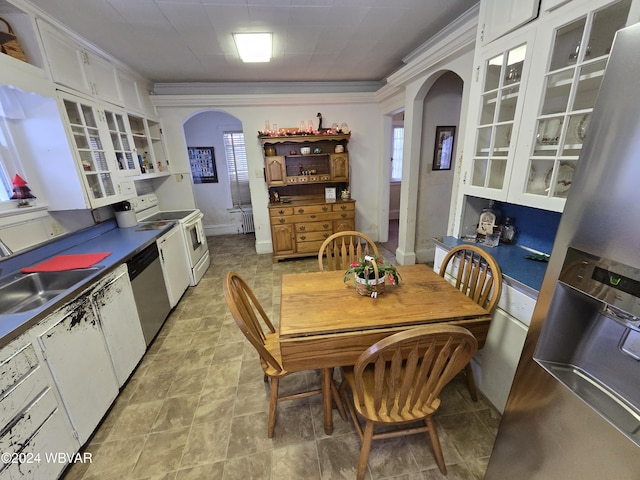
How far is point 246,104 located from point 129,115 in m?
1.47

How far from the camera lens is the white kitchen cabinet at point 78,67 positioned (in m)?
1.85

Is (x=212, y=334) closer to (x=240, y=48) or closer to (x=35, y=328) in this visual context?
(x=35, y=328)

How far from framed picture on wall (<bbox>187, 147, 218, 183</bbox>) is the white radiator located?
Result: 2.81 feet

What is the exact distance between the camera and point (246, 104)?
3.73 m

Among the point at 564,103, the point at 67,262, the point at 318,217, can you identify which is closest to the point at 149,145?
the point at 67,262

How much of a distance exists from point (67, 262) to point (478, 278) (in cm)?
279

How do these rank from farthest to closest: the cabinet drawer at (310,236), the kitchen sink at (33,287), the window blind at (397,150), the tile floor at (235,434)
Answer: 1. the window blind at (397,150)
2. the cabinet drawer at (310,236)
3. the kitchen sink at (33,287)
4. the tile floor at (235,434)

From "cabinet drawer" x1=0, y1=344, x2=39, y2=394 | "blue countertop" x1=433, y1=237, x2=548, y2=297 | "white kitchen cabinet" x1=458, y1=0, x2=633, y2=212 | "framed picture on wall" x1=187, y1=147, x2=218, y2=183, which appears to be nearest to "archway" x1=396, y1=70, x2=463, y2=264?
"white kitchen cabinet" x1=458, y1=0, x2=633, y2=212

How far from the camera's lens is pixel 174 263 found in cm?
282

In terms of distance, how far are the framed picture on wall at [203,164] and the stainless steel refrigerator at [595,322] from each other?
547 cm

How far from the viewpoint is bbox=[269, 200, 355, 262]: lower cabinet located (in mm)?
3811

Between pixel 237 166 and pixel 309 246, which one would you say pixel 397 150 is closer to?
pixel 309 246

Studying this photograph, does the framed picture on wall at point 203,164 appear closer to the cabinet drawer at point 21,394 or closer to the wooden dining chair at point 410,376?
the cabinet drawer at point 21,394

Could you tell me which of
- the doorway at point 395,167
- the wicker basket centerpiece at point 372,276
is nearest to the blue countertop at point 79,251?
the wicker basket centerpiece at point 372,276
